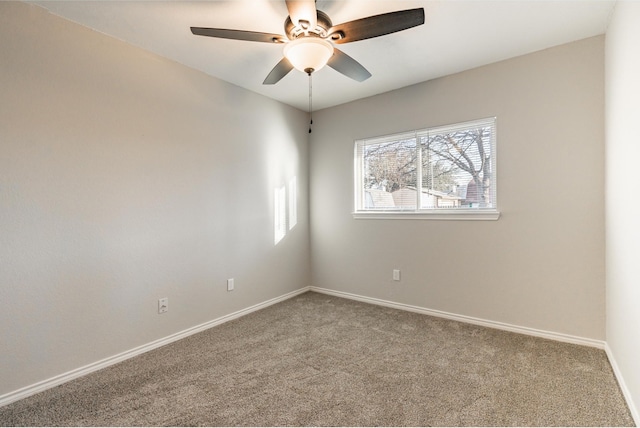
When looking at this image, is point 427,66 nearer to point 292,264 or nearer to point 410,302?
point 410,302

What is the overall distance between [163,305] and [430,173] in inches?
113

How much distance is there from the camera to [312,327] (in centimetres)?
292

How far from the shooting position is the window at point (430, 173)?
9.55 feet

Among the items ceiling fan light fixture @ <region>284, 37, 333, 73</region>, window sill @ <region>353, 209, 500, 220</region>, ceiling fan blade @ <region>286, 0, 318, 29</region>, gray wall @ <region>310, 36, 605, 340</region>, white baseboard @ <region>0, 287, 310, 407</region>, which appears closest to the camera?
ceiling fan blade @ <region>286, 0, 318, 29</region>

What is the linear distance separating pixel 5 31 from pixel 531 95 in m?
3.81

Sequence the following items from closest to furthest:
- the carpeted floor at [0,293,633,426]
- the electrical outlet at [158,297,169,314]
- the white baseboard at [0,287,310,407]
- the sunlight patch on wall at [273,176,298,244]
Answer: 1. the carpeted floor at [0,293,633,426]
2. the white baseboard at [0,287,310,407]
3. the electrical outlet at [158,297,169,314]
4. the sunlight patch on wall at [273,176,298,244]

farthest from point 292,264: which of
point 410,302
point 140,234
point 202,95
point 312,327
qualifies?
point 202,95

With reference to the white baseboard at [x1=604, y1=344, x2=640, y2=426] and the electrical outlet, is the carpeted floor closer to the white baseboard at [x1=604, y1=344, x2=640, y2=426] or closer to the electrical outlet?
the white baseboard at [x1=604, y1=344, x2=640, y2=426]

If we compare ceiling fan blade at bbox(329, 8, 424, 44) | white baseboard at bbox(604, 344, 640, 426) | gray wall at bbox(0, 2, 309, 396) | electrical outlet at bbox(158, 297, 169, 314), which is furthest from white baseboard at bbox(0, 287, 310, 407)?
white baseboard at bbox(604, 344, 640, 426)

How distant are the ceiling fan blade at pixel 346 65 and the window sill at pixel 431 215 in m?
1.60

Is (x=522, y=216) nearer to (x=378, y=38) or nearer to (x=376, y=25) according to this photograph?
(x=378, y=38)

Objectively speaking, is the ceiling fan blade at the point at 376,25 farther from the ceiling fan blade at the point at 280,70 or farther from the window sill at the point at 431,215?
the window sill at the point at 431,215

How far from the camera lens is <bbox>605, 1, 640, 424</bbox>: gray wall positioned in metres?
1.59

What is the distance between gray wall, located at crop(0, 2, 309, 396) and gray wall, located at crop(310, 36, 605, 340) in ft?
5.56
